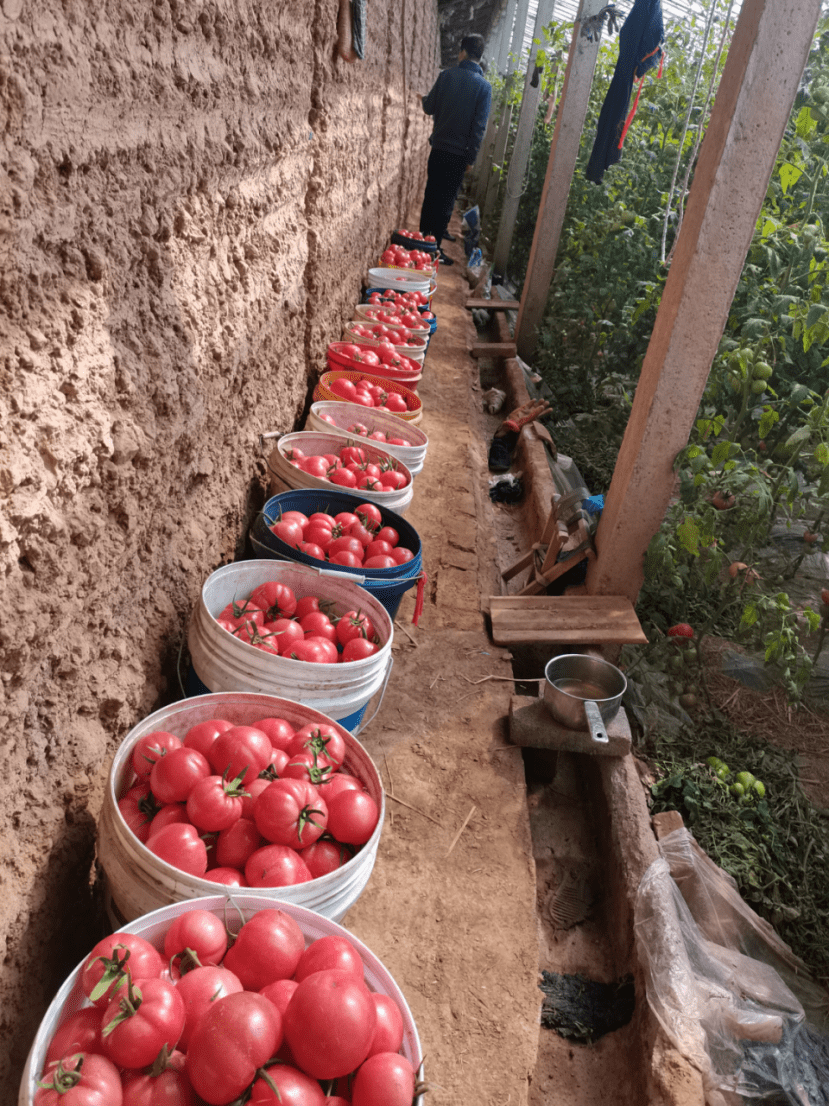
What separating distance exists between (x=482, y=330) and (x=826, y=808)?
7.74 meters

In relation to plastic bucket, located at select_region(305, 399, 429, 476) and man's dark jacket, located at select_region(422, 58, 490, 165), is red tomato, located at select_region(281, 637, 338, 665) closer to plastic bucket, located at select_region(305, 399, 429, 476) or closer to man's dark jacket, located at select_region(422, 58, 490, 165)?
plastic bucket, located at select_region(305, 399, 429, 476)

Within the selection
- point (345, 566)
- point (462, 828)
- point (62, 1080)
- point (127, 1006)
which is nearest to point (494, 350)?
point (345, 566)

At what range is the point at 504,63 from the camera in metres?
21.8

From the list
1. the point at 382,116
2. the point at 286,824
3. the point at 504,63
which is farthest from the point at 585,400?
the point at 504,63

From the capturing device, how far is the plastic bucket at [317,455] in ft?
11.2

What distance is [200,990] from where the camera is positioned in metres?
1.42

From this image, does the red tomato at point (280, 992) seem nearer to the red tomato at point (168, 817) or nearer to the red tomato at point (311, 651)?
the red tomato at point (168, 817)

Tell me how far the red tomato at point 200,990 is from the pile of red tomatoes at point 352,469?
86.8 inches

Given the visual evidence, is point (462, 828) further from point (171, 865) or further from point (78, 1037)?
point (78, 1037)

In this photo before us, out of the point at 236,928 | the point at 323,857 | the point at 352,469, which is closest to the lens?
the point at 236,928

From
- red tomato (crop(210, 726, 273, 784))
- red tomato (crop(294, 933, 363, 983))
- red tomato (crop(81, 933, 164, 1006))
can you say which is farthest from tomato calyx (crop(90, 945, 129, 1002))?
red tomato (crop(210, 726, 273, 784))

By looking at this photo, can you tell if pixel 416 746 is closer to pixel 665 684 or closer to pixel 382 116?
pixel 665 684

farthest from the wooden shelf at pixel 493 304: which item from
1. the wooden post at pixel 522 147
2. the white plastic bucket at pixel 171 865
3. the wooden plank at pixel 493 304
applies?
the white plastic bucket at pixel 171 865

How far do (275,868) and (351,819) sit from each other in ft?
0.72
